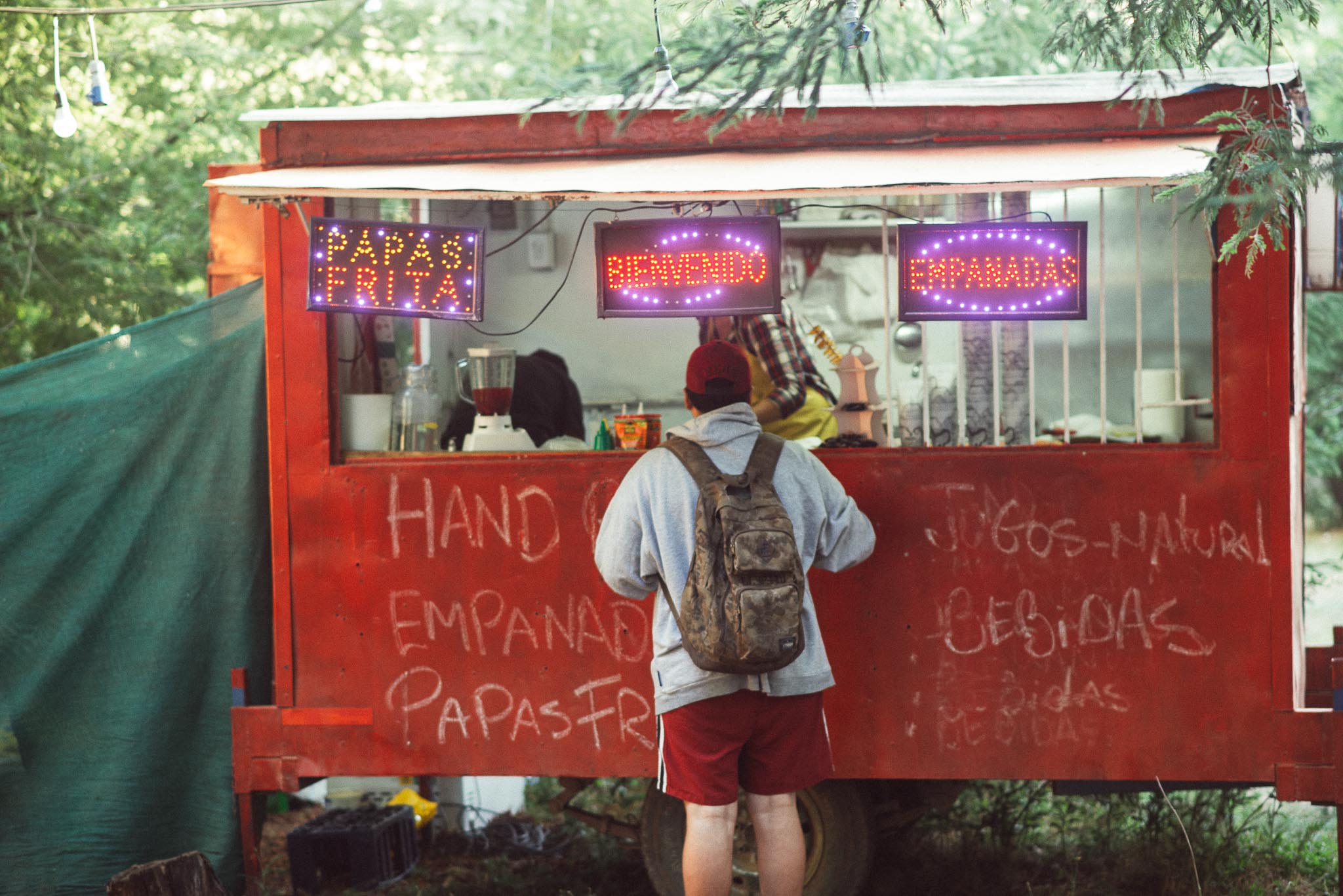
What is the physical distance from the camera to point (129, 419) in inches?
197

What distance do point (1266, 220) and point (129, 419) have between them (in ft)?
14.4

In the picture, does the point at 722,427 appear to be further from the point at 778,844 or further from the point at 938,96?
the point at 938,96

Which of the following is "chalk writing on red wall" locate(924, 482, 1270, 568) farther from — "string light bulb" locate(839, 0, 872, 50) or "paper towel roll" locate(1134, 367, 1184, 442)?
"string light bulb" locate(839, 0, 872, 50)

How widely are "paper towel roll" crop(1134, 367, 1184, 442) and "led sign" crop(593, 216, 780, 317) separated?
6.59 ft

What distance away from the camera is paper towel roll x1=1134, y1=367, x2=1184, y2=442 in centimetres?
546

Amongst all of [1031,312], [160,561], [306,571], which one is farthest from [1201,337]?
[160,561]

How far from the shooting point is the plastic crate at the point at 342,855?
17.8 ft

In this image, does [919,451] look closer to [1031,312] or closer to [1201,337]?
[1031,312]

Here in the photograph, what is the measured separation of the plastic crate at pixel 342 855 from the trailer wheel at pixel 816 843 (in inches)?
53.9

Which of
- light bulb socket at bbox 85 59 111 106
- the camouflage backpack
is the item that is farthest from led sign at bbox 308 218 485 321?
light bulb socket at bbox 85 59 111 106

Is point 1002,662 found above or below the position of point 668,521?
below

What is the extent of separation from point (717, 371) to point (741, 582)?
74cm

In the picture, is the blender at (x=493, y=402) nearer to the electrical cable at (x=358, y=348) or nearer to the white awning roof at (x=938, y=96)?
the electrical cable at (x=358, y=348)

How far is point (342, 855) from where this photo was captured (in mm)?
5453
